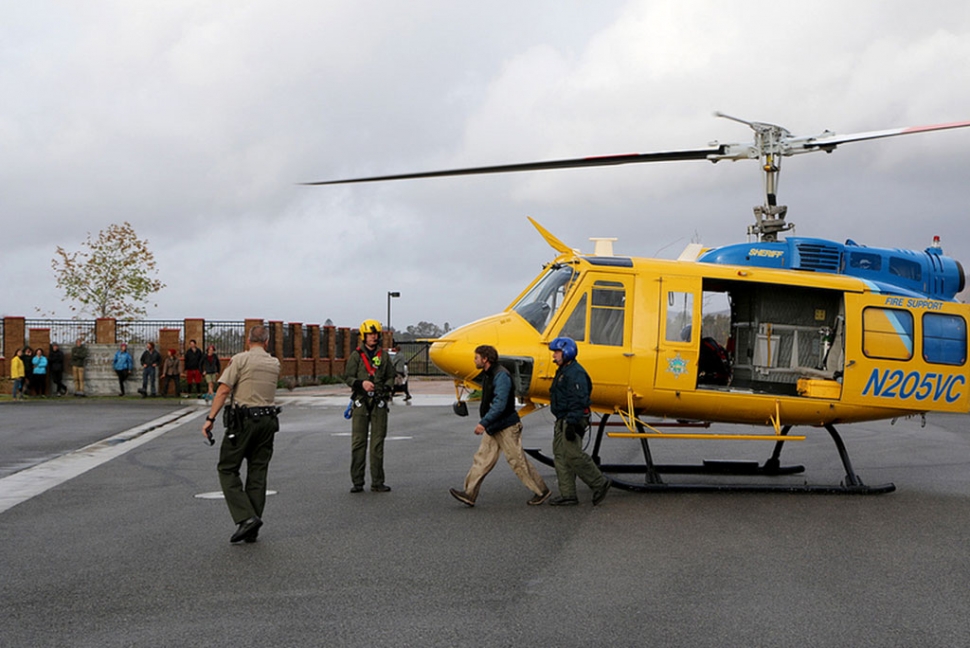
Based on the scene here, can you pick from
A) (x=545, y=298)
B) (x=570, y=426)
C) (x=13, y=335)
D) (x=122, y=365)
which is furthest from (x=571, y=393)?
(x=13, y=335)

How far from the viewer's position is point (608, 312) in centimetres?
1155

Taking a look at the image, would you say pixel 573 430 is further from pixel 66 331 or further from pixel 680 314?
pixel 66 331

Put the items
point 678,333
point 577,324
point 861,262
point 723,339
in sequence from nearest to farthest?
point 577,324
point 678,333
point 861,262
point 723,339

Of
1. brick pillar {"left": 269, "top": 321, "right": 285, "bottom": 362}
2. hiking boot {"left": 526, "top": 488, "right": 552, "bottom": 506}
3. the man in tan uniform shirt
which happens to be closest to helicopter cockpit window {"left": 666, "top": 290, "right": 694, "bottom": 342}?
hiking boot {"left": 526, "top": 488, "right": 552, "bottom": 506}

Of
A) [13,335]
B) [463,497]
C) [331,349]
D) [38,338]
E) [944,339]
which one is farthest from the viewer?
[331,349]

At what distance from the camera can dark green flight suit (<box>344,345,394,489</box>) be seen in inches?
449

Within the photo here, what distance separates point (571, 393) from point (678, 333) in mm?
1919

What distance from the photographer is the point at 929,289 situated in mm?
12984

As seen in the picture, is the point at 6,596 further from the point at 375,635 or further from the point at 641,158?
the point at 641,158

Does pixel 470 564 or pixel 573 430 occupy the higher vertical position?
pixel 573 430

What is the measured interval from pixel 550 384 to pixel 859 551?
163 inches

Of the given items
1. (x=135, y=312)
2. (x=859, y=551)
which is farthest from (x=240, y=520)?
(x=135, y=312)

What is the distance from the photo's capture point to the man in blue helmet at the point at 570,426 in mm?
10477

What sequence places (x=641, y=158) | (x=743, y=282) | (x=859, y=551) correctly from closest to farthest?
1. (x=859, y=551)
2. (x=641, y=158)
3. (x=743, y=282)
